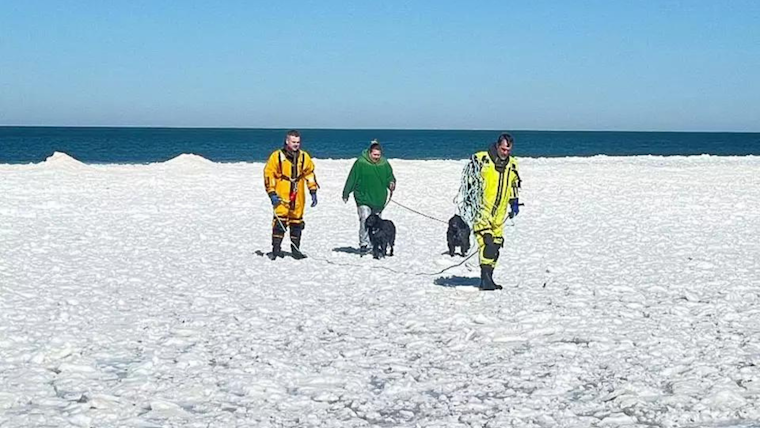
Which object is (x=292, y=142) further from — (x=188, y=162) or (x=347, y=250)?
(x=188, y=162)

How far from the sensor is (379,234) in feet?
41.2

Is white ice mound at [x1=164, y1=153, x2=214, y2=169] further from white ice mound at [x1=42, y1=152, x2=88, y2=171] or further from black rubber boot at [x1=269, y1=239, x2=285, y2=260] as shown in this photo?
black rubber boot at [x1=269, y1=239, x2=285, y2=260]

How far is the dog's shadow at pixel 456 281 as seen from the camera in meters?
10.2

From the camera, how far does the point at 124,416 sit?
5.37 metres

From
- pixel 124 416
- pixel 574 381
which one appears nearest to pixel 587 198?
pixel 574 381

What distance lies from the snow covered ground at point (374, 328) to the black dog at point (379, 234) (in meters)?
0.25

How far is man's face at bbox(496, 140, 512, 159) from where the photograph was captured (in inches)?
363

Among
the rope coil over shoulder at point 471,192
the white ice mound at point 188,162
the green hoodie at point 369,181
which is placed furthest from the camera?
the white ice mound at point 188,162

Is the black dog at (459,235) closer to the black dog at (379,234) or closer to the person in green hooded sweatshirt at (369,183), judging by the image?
the black dog at (379,234)

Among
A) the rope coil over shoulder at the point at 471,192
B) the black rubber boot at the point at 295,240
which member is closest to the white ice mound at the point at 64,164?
the black rubber boot at the point at 295,240

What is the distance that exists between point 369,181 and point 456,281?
111 inches

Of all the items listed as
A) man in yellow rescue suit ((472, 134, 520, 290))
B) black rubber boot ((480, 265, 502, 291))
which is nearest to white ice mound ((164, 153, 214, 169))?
black rubber boot ((480, 265, 502, 291))

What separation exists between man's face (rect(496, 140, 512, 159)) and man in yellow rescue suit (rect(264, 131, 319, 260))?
3534 mm

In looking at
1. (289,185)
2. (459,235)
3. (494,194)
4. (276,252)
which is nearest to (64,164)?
(276,252)
